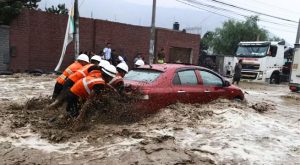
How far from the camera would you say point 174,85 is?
840cm

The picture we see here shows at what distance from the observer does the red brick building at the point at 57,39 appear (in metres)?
19.2

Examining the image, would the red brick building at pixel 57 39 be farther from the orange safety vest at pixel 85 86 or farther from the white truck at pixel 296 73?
the orange safety vest at pixel 85 86

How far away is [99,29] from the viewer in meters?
22.0

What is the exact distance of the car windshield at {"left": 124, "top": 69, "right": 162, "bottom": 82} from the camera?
8.30m

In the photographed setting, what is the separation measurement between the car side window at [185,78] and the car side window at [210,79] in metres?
0.30

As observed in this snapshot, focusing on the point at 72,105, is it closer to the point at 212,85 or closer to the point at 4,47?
the point at 212,85

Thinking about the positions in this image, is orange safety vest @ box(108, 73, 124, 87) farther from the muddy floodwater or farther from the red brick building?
the red brick building

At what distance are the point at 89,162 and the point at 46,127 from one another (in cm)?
207

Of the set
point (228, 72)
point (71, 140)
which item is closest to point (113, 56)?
point (228, 72)

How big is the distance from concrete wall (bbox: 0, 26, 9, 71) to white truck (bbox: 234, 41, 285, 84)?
47.0 feet

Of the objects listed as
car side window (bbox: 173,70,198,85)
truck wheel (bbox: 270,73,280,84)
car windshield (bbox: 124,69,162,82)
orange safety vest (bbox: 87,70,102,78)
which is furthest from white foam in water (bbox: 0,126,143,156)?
truck wheel (bbox: 270,73,280,84)

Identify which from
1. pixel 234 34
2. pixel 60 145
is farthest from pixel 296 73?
pixel 234 34

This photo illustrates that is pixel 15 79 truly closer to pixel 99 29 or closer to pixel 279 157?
pixel 99 29

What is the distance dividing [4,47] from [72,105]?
1254 centimetres
